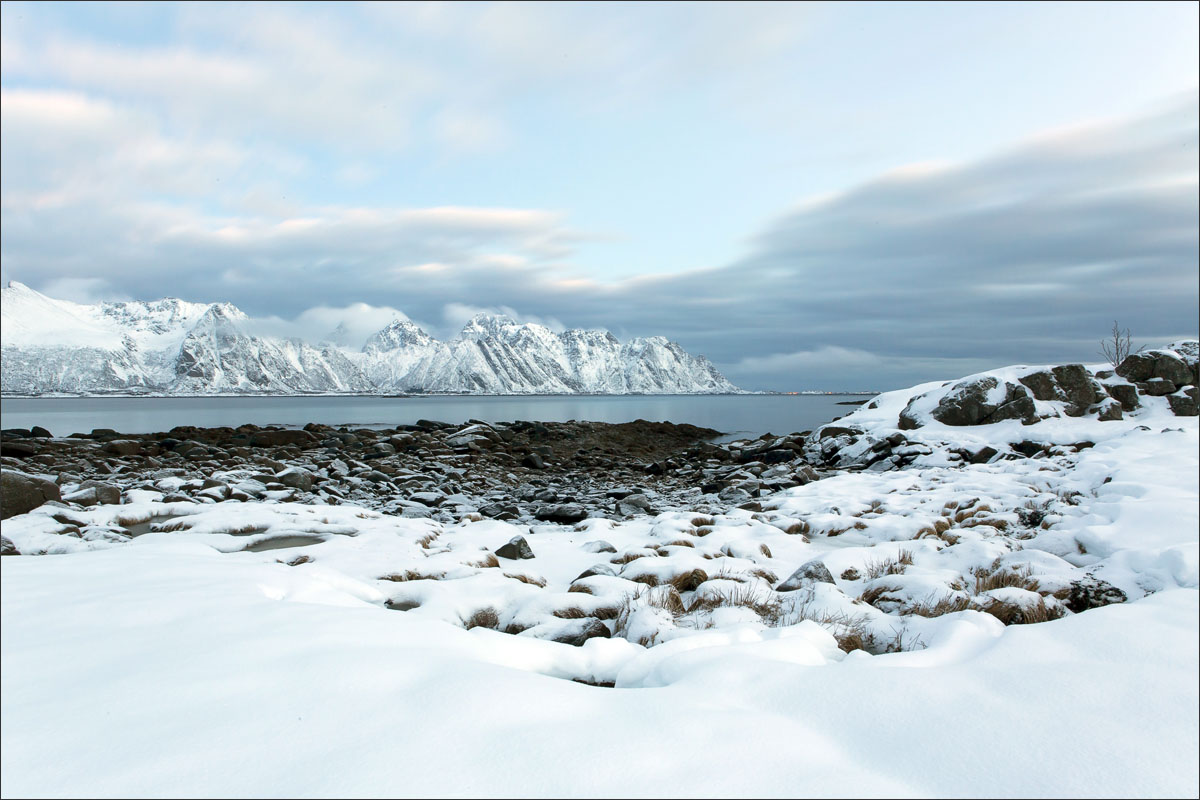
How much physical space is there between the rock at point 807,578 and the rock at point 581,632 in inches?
73.2

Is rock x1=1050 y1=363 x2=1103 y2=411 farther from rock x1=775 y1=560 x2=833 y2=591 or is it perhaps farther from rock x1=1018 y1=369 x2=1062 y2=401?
rock x1=775 y1=560 x2=833 y2=591

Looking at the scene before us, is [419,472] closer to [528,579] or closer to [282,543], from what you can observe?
[282,543]

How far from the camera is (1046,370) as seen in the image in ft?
62.2

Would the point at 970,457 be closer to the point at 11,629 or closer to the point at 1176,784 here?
the point at 1176,784

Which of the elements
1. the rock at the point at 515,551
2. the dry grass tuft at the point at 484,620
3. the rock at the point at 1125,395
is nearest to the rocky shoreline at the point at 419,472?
the rock at the point at 515,551

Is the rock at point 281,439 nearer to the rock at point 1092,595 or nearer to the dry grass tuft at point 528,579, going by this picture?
the dry grass tuft at point 528,579

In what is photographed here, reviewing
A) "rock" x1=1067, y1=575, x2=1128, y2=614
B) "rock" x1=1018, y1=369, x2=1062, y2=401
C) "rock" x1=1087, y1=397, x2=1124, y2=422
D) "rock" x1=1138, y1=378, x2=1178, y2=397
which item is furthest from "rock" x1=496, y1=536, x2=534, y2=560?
"rock" x1=1138, y1=378, x2=1178, y2=397

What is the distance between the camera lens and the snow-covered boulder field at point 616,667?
68.6 inches

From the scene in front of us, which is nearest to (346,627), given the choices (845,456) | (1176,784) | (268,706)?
(268,706)

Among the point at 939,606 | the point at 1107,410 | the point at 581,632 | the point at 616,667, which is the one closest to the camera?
the point at 616,667

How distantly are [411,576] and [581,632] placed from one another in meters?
2.61

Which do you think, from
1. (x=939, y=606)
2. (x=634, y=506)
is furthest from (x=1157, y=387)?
(x=939, y=606)

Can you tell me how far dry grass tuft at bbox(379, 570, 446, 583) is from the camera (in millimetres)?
5627

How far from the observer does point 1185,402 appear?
1758cm
